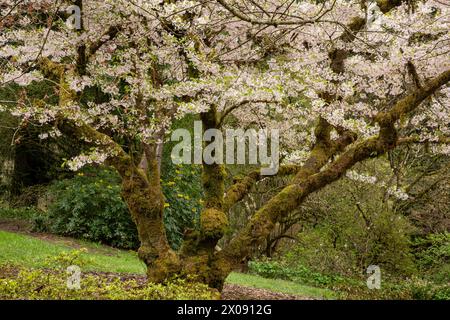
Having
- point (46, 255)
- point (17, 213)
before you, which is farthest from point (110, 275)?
point (17, 213)

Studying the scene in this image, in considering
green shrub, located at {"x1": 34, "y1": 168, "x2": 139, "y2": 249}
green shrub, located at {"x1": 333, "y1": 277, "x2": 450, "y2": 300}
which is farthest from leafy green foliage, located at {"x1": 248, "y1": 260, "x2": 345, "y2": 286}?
green shrub, located at {"x1": 34, "y1": 168, "x2": 139, "y2": 249}

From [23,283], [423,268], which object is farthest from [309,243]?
[23,283]

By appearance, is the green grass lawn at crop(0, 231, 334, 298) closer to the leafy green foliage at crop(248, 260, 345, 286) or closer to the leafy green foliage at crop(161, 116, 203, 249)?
the leafy green foliage at crop(161, 116, 203, 249)

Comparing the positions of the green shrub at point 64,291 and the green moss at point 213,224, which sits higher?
the green moss at point 213,224

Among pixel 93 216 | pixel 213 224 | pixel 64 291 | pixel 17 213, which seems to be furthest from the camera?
pixel 17 213

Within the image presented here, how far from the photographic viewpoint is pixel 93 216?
13.0m

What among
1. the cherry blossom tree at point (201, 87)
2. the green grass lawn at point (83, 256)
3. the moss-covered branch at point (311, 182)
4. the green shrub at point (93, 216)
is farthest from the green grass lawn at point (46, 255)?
the moss-covered branch at point (311, 182)

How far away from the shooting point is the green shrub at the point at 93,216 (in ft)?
41.8

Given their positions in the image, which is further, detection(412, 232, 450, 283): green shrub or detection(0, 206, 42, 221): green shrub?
detection(0, 206, 42, 221): green shrub

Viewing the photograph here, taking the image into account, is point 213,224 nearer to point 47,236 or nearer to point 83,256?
point 83,256

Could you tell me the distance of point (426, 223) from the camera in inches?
586

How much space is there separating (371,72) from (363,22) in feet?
2.99

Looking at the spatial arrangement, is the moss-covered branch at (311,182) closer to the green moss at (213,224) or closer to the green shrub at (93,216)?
the green moss at (213,224)

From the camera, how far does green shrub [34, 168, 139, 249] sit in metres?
12.7
